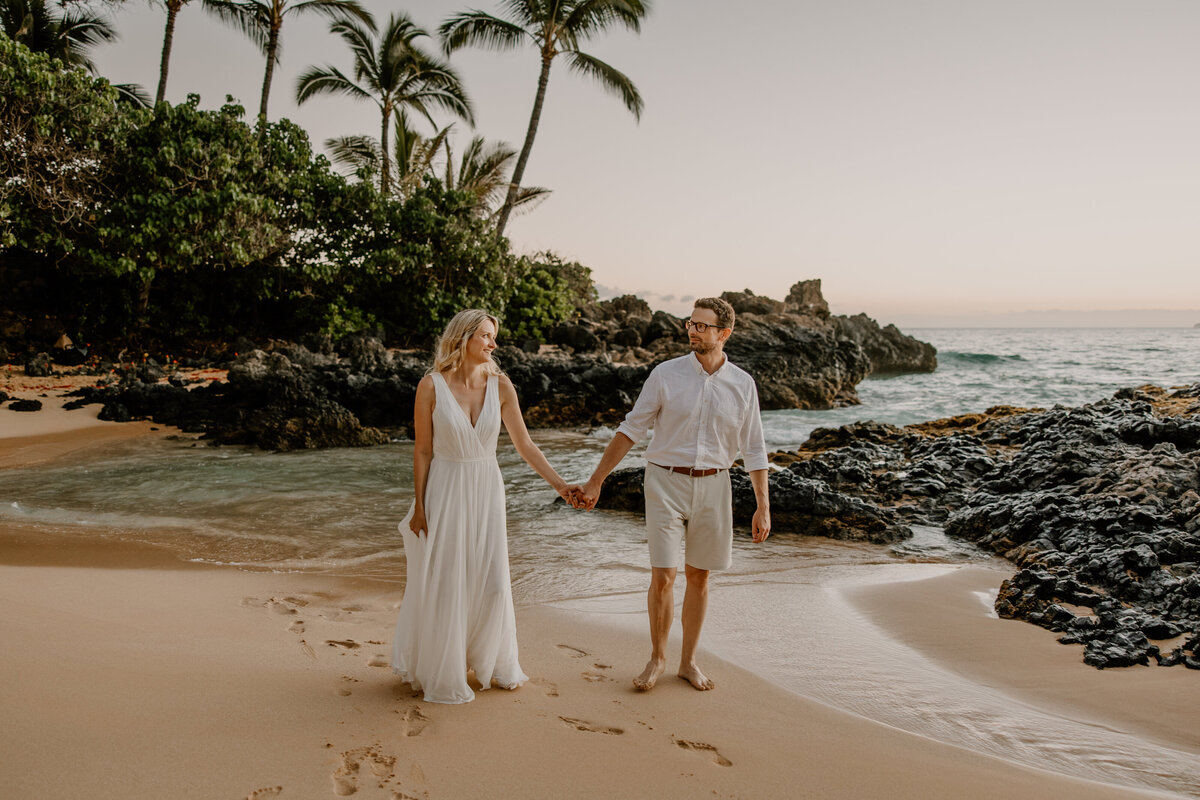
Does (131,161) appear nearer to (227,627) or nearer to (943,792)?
(227,627)

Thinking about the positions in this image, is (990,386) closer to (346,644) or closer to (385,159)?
(385,159)

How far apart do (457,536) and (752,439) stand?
1602mm

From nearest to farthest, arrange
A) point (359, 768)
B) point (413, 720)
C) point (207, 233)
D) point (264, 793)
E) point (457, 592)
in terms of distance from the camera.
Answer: point (264, 793) → point (359, 768) → point (413, 720) → point (457, 592) → point (207, 233)

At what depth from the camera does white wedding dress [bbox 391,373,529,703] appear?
3.54 meters

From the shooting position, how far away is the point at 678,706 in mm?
3748

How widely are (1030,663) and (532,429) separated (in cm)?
1275

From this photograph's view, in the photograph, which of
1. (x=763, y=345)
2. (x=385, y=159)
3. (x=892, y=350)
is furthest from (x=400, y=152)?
(x=892, y=350)

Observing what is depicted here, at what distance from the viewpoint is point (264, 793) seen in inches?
109

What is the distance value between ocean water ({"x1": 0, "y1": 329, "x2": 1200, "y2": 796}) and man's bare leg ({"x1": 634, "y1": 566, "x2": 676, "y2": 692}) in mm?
776

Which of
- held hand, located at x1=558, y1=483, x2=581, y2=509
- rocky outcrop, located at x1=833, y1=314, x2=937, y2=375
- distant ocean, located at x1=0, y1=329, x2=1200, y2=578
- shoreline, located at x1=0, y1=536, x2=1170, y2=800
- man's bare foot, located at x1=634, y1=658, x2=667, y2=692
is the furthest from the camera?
rocky outcrop, located at x1=833, y1=314, x2=937, y2=375

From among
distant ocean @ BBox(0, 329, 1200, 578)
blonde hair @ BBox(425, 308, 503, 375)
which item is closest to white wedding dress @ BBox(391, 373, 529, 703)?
blonde hair @ BBox(425, 308, 503, 375)

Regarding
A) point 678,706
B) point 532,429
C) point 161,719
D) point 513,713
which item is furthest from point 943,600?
point 532,429

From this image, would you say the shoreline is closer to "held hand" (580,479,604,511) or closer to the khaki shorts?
the khaki shorts

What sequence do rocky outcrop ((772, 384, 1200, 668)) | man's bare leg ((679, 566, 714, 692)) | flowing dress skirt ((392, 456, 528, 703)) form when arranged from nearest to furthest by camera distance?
flowing dress skirt ((392, 456, 528, 703)) < man's bare leg ((679, 566, 714, 692)) < rocky outcrop ((772, 384, 1200, 668))
